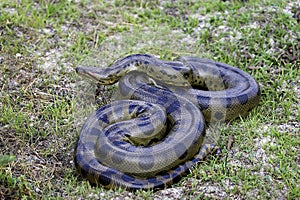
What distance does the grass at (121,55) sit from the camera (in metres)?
Answer: 6.49

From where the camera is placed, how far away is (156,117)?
281 inches

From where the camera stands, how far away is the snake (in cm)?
645

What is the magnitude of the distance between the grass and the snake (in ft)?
0.63

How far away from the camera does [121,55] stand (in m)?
9.19

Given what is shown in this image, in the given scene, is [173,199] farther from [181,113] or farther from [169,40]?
[169,40]

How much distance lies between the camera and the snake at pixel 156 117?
6445 millimetres

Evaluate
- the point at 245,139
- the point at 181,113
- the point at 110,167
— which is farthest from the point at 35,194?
the point at 245,139

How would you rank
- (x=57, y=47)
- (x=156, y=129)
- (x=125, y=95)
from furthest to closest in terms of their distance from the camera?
(x=57, y=47) → (x=125, y=95) → (x=156, y=129)

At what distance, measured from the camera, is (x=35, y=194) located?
6293 mm

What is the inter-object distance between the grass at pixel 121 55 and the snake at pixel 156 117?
0.19 metres

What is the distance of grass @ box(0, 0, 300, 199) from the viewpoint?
6.49 m

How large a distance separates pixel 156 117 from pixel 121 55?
2390mm

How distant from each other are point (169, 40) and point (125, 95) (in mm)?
2255

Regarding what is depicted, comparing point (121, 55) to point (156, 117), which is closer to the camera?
point (156, 117)
